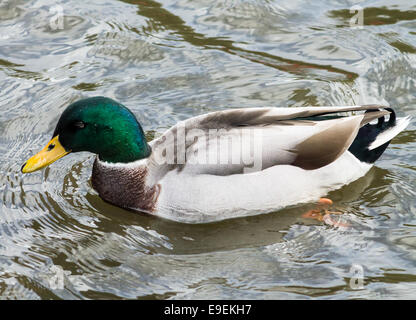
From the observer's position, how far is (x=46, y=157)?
5910mm

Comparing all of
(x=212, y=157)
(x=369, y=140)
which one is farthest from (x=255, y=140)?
(x=369, y=140)

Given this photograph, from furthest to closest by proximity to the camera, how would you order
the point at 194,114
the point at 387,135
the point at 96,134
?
1. the point at 194,114
2. the point at 387,135
3. the point at 96,134

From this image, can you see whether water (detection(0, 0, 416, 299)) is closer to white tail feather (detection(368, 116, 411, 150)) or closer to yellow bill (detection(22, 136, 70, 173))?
white tail feather (detection(368, 116, 411, 150))

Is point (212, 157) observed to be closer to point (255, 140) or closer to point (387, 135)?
point (255, 140)


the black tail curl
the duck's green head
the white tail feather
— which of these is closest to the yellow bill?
the duck's green head

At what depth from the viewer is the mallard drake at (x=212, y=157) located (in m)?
5.86

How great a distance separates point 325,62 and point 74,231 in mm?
3546

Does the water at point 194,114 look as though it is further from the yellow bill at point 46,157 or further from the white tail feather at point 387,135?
the yellow bill at point 46,157

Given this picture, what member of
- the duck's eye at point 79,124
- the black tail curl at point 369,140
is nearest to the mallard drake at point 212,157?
the duck's eye at point 79,124

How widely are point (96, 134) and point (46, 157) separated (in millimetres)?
425

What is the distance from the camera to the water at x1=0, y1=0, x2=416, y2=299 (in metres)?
5.35

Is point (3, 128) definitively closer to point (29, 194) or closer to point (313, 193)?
point (29, 194)

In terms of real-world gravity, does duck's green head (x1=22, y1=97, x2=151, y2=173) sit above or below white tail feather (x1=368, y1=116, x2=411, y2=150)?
above

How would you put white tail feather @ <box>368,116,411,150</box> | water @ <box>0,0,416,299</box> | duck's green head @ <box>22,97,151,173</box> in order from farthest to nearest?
white tail feather @ <box>368,116,411,150</box>
duck's green head @ <box>22,97,151,173</box>
water @ <box>0,0,416,299</box>
